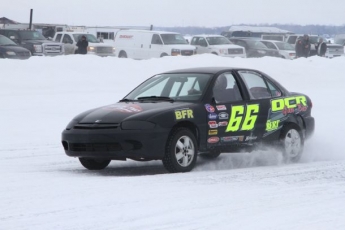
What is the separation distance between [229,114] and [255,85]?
898mm

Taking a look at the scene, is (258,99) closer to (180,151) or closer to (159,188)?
(180,151)

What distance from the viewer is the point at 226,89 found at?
10.9m

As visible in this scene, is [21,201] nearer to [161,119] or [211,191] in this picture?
[211,191]

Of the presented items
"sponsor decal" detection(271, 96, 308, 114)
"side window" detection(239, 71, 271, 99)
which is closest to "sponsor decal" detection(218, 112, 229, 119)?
"side window" detection(239, 71, 271, 99)

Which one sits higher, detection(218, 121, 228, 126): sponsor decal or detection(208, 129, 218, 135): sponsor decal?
detection(218, 121, 228, 126): sponsor decal

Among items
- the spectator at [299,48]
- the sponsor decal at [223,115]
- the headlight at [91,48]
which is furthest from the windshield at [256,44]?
the sponsor decal at [223,115]

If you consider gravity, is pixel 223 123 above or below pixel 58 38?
above

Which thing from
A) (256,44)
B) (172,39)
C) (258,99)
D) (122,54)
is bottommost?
(122,54)

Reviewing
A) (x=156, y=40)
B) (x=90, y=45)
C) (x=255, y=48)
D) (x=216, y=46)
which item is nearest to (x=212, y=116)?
(x=156, y=40)

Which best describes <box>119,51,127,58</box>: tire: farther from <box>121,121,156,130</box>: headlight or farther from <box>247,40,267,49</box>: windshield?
<box>121,121,156,130</box>: headlight

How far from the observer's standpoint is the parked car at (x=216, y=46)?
40781mm

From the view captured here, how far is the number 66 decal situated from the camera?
10697 millimetres

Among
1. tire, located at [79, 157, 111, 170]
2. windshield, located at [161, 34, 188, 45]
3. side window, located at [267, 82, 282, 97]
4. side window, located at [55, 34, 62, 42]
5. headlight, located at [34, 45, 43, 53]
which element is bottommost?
headlight, located at [34, 45, 43, 53]

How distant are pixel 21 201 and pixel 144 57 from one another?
32.3 m
